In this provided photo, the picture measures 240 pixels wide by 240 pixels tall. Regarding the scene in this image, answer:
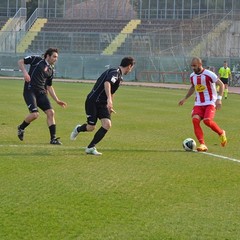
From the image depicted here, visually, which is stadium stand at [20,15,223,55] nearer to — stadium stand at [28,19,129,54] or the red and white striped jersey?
stadium stand at [28,19,129,54]

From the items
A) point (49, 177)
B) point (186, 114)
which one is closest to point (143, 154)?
point (49, 177)

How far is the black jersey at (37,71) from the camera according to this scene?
43.4 feet

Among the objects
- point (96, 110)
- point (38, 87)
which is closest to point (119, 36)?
point (38, 87)

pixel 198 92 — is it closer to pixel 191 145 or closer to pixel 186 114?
pixel 191 145

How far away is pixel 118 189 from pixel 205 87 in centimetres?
512

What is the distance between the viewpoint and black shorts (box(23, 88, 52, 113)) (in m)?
13.3

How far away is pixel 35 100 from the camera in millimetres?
13375

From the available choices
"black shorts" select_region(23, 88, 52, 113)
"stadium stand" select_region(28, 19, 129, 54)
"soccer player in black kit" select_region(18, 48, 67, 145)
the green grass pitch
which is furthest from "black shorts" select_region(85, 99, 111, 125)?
"stadium stand" select_region(28, 19, 129, 54)

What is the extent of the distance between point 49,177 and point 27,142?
406cm

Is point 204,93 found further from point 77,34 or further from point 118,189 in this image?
point 77,34

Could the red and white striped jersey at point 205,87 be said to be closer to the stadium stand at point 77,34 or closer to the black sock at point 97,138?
the black sock at point 97,138

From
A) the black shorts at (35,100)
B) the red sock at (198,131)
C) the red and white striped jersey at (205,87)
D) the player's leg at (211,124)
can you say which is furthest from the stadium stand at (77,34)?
the red sock at (198,131)

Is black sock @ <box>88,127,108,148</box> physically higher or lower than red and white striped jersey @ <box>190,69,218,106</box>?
lower

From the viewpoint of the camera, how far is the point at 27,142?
518 inches
